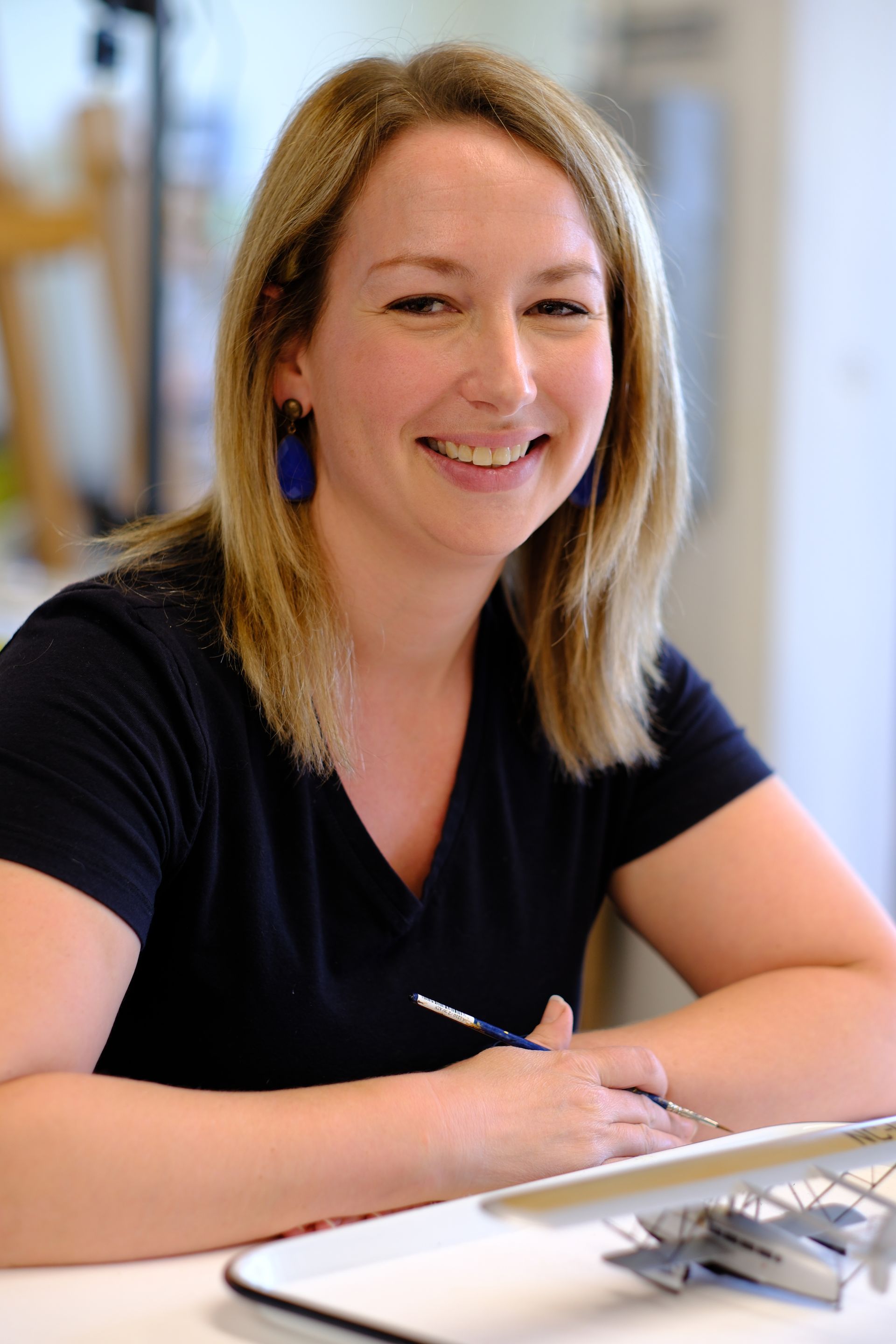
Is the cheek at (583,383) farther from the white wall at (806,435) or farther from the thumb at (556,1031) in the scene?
the white wall at (806,435)

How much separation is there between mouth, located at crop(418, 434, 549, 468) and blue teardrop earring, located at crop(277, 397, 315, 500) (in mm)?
110

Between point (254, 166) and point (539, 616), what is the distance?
2.37 m

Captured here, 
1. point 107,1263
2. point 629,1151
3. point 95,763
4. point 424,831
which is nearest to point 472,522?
point 424,831

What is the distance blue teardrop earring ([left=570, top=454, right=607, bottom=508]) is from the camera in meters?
1.23

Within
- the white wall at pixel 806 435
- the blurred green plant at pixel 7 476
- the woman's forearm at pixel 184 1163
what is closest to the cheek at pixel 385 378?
the woman's forearm at pixel 184 1163

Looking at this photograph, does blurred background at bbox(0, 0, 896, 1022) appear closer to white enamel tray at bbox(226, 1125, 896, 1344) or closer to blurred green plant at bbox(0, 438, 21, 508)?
blurred green plant at bbox(0, 438, 21, 508)

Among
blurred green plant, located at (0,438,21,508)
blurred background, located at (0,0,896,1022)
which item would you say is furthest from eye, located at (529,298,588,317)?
blurred green plant, located at (0,438,21,508)

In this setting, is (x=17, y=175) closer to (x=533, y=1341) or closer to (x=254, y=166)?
(x=254, y=166)

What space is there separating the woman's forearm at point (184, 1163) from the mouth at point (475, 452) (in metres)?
0.52

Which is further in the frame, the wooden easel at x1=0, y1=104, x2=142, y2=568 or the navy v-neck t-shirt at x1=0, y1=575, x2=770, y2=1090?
the wooden easel at x1=0, y1=104, x2=142, y2=568

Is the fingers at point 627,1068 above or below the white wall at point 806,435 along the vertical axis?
below

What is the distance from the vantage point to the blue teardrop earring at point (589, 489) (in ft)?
4.05

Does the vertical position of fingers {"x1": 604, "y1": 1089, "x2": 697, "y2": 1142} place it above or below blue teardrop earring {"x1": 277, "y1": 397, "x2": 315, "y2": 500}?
below

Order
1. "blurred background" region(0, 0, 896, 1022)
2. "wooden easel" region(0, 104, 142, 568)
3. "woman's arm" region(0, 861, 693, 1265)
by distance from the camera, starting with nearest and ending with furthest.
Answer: "woman's arm" region(0, 861, 693, 1265) → "blurred background" region(0, 0, 896, 1022) → "wooden easel" region(0, 104, 142, 568)
